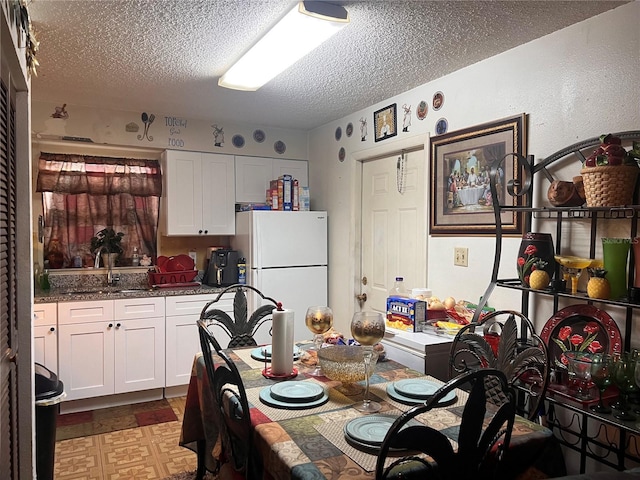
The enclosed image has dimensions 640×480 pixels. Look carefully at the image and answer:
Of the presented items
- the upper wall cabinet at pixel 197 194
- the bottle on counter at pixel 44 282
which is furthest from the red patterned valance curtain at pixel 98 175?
the bottle on counter at pixel 44 282

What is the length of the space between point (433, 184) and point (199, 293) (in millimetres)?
2002

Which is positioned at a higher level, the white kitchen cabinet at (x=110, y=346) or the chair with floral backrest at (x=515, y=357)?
the chair with floral backrest at (x=515, y=357)

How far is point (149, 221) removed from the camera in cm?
422

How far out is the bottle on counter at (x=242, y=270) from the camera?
13.5ft

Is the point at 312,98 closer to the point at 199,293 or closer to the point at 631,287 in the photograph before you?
the point at 199,293

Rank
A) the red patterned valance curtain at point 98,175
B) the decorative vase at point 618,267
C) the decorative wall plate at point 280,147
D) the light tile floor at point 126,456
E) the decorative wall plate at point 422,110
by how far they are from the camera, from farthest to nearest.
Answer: the decorative wall plate at point 280,147 → the red patterned valance curtain at point 98,175 → the decorative wall plate at point 422,110 → the light tile floor at point 126,456 → the decorative vase at point 618,267

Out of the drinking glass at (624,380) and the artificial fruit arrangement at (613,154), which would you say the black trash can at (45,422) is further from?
the artificial fruit arrangement at (613,154)

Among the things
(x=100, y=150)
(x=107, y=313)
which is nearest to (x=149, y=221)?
(x=100, y=150)

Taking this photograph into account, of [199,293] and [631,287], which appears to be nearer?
[631,287]

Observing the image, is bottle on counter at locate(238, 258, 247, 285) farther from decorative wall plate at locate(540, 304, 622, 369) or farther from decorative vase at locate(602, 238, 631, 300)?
decorative vase at locate(602, 238, 631, 300)

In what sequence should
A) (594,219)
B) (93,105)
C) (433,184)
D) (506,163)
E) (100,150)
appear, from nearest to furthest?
(594,219)
(506,163)
(433,184)
(93,105)
(100,150)

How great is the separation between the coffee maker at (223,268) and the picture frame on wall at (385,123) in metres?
1.56

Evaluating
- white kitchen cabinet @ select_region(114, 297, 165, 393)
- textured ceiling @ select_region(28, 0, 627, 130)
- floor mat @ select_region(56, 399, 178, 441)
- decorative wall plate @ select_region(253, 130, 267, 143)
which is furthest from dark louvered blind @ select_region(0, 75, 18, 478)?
decorative wall plate @ select_region(253, 130, 267, 143)

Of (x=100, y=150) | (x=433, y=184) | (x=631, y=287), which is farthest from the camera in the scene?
(x=100, y=150)
